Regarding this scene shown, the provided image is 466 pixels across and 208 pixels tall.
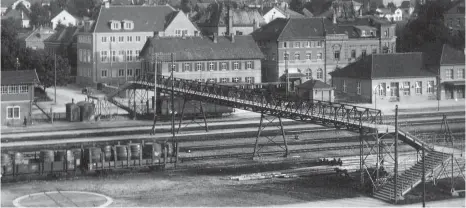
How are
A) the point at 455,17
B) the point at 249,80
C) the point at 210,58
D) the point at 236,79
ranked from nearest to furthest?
the point at 210,58 < the point at 236,79 < the point at 249,80 < the point at 455,17

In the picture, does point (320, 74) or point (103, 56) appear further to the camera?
point (320, 74)

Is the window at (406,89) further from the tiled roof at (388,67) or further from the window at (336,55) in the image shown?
the window at (336,55)

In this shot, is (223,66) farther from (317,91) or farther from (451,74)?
(451,74)

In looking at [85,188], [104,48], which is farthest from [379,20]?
[85,188]

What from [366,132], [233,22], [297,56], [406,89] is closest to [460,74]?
[406,89]

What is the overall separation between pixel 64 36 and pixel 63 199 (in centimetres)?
7361

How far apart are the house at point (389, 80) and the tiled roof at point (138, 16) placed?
968 inches

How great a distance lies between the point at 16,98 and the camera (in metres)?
71.2

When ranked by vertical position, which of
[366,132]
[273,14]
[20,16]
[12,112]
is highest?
[20,16]

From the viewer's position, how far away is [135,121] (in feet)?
244

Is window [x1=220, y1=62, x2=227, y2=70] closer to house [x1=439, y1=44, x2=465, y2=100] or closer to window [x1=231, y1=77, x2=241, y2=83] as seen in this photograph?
window [x1=231, y1=77, x2=241, y2=83]

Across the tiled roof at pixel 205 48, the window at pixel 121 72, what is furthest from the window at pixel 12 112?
the window at pixel 121 72

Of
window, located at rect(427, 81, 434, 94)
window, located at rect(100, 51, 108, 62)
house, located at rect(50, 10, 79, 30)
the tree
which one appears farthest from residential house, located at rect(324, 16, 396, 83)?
house, located at rect(50, 10, 79, 30)

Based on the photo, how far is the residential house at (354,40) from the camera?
101 meters
